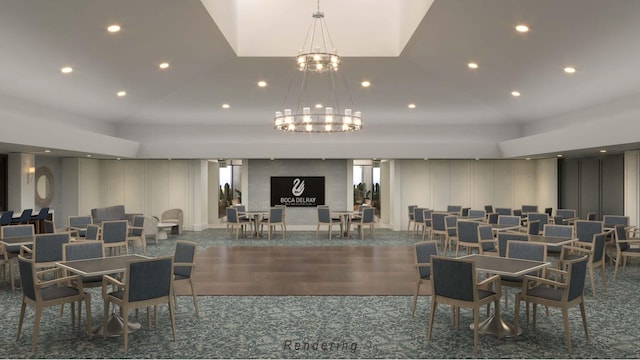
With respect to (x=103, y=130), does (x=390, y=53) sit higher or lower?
higher

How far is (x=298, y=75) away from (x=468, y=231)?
5.45 m

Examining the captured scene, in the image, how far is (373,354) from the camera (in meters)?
4.65

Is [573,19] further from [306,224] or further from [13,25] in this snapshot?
[306,224]

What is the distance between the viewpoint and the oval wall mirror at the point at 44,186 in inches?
563

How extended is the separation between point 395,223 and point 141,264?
12.5 metres

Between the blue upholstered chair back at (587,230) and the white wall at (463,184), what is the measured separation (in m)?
7.95

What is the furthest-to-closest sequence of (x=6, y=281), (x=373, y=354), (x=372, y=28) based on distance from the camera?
(x=372, y=28) → (x=6, y=281) → (x=373, y=354)

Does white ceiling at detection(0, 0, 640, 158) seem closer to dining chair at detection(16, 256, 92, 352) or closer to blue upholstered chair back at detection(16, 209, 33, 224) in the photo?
blue upholstered chair back at detection(16, 209, 33, 224)

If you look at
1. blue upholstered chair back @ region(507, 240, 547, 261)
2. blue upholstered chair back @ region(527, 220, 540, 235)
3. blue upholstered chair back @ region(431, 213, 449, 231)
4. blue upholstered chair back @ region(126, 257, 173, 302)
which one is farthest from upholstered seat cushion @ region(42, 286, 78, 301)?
blue upholstered chair back @ region(431, 213, 449, 231)

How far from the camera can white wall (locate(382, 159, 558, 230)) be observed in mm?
16562

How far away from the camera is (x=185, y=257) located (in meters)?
A: 6.23

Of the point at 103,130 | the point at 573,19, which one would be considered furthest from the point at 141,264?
the point at 103,130

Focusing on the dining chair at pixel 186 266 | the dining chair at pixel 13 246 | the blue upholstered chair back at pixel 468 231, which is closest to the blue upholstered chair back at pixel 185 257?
the dining chair at pixel 186 266

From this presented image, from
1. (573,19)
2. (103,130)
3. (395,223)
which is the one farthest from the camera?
(395,223)
